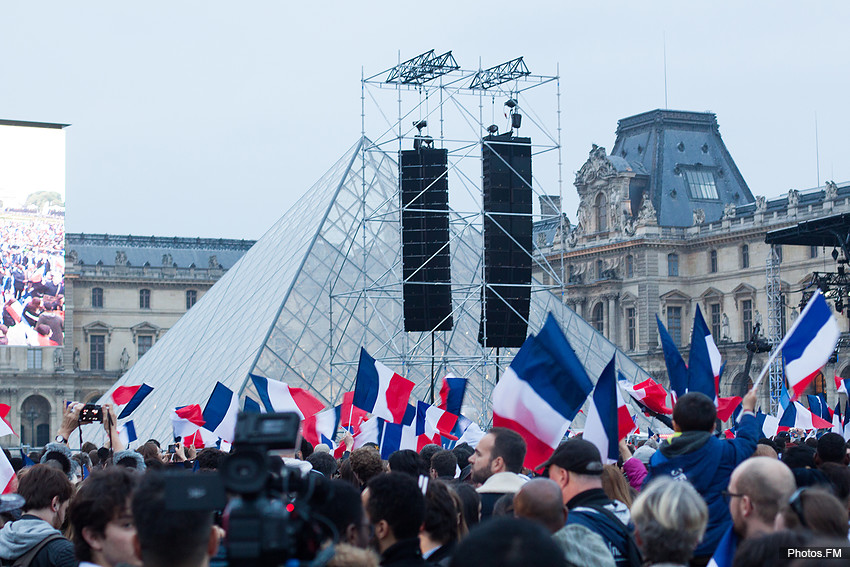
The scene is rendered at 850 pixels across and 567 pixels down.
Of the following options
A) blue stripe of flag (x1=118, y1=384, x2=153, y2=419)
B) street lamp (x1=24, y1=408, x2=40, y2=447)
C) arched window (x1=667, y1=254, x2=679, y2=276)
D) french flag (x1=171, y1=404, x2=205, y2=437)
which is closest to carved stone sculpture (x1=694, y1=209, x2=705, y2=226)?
arched window (x1=667, y1=254, x2=679, y2=276)

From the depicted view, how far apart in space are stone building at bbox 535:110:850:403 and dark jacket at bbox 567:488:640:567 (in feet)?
154

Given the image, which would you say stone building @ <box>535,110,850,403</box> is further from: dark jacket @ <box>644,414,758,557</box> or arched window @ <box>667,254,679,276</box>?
dark jacket @ <box>644,414,758,557</box>

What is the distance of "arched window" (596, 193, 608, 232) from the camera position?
5709 centimetres

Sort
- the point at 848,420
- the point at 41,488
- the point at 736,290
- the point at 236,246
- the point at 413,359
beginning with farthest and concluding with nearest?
the point at 236,246 < the point at 736,290 < the point at 413,359 < the point at 848,420 < the point at 41,488

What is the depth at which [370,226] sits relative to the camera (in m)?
27.1

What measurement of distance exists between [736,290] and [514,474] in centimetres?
4945

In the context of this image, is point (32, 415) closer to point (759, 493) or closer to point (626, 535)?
point (626, 535)

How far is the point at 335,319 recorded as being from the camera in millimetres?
25578

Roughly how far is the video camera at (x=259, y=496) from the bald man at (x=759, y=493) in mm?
1523

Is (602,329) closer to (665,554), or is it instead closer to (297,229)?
(297,229)

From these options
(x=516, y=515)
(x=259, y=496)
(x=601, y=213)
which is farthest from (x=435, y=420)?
(x=601, y=213)

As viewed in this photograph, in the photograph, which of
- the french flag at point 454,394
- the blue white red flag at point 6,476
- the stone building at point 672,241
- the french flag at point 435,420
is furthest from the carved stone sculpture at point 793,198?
the blue white red flag at point 6,476

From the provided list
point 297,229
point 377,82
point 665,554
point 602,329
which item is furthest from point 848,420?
point 602,329

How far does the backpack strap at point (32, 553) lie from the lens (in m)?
4.47
